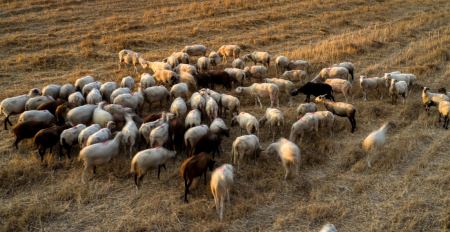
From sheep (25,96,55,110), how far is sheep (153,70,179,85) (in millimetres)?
3438

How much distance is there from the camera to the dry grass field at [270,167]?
315 inches

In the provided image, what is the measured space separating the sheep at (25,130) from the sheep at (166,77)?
175 inches

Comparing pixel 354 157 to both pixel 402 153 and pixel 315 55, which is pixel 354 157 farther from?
pixel 315 55

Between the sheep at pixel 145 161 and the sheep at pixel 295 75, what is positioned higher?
the sheep at pixel 295 75

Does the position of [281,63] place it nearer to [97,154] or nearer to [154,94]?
[154,94]

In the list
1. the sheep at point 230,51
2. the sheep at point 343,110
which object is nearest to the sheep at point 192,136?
the sheep at point 343,110

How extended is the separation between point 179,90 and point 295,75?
4.31 meters

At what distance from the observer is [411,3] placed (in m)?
28.6

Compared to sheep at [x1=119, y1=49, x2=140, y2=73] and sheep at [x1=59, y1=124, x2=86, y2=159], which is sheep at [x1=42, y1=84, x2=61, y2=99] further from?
sheep at [x1=119, y1=49, x2=140, y2=73]

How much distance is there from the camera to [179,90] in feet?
42.0

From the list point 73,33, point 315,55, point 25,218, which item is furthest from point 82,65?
point 25,218

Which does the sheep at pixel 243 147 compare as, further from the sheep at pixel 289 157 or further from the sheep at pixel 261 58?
the sheep at pixel 261 58

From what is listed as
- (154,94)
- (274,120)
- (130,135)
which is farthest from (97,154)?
(274,120)

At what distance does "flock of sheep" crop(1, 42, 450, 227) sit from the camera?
9266 millimetres
